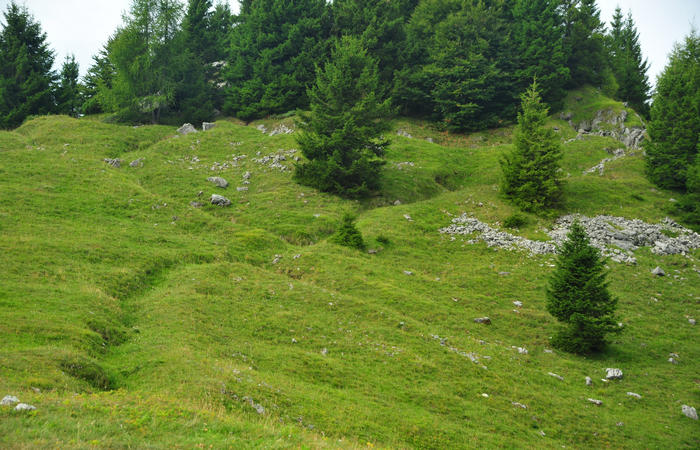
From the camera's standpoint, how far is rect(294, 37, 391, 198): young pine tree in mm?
43706

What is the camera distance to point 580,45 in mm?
75125

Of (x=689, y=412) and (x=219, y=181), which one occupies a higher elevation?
(x=219, y=181)

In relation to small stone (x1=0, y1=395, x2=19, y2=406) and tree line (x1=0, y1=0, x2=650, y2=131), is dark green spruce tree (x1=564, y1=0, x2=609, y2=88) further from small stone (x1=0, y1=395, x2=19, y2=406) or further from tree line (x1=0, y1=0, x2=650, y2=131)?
small stone (x1=0, y1=395, x2=19, y2=406)

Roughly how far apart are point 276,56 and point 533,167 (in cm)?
4607

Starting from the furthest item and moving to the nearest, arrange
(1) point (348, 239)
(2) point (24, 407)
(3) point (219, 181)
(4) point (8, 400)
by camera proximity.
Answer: (3) point (219, 181), (1) point (348, 239), (4) point (8, 400), (2) point (24, 407)

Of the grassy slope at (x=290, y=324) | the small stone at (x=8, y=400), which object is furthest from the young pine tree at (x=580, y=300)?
the small stone at (x=8, y=400)

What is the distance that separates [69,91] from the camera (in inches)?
2685

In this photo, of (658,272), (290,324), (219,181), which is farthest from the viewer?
(219,181)

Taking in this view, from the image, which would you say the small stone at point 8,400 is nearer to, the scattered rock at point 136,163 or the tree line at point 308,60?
the scattered rock at point 136,163

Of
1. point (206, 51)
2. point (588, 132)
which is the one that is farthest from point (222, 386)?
point (206, 51)

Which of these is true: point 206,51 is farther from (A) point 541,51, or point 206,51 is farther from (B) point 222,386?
(B) point 222,386

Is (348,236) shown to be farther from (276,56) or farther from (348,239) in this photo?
(276,56)

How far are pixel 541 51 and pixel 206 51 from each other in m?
58.5

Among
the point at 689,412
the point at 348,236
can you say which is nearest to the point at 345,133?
the point at 348,236
